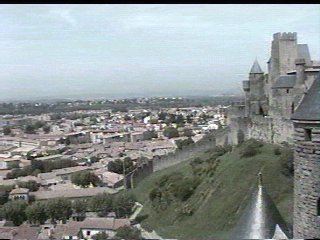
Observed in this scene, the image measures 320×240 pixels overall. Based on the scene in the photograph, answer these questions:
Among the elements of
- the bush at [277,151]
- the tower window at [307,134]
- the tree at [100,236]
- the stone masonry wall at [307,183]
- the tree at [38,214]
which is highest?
the tower window at [307,134]

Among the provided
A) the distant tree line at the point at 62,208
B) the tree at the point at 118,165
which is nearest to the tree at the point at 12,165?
the tree at the point at 118,165

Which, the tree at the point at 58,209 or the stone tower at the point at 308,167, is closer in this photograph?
the stone tower at the point at 308,167

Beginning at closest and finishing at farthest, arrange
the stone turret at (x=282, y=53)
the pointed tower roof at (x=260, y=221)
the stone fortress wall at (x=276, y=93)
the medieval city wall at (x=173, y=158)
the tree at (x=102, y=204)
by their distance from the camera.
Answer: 1. the pointed tower roof at (x=260, y=221)
2. the stone fortress wall at (x=276, y=93)
3. the stone turret at (x=282, y=53)
4. the tree at (x=102, y=204)
5. the medieval city wall at (x=173, y=158)

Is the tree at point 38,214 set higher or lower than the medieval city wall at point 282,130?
lower

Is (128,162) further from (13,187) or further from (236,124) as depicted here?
(236,124)

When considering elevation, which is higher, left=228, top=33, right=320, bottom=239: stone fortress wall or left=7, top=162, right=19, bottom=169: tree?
left=228, top=33, right=320, bottom=239: stone fortress wall

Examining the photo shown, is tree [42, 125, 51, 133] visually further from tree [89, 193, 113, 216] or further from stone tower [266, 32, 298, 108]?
stone tower [266, 32, 298, 108]

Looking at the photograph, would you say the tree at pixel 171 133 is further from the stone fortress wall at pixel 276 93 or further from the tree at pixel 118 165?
the stone fortress wall at pixel 276 93

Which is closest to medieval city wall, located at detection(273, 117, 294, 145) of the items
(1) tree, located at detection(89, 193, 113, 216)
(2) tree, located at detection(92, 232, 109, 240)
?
(2) tree, located at detection(92, 232, 109, 240)

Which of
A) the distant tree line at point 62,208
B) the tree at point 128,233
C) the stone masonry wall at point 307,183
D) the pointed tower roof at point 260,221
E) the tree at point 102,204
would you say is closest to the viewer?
the stone masonry wall at point 307,183
